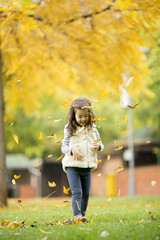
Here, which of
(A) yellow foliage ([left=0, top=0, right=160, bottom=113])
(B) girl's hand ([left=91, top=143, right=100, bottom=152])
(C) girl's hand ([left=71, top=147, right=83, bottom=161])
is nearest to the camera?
(C) girl's hand ([left=71, top=147, right=83, bottom=161])

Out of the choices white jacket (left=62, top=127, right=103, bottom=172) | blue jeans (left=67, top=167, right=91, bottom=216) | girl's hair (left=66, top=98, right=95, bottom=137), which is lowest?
blue jeans (left=67, top=167, right=91, bottom=216)

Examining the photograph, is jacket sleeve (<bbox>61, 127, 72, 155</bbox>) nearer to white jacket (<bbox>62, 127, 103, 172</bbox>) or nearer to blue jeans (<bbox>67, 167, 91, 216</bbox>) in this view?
white jacket (<bbox>62, 127, 103, 172</bbox>)

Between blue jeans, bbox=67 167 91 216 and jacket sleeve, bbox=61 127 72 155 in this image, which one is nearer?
blue jeans, bbox=67 167 91 216

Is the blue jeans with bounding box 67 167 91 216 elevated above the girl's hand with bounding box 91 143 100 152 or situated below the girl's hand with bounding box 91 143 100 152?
below

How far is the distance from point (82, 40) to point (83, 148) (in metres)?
4.78

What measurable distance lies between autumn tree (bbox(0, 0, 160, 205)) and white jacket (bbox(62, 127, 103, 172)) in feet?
8.77

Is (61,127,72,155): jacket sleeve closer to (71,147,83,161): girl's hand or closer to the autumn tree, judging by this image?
(71,147,83,161): girl's hand

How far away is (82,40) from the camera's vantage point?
29.8ft

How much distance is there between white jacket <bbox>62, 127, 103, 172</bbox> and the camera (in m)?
4.77

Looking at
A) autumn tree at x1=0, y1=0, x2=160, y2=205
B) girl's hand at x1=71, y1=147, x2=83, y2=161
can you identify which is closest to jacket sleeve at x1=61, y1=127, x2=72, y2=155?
girl's hand at x1=71, y1=147, x2=83, y2=161

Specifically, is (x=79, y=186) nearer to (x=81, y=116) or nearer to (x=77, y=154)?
(x=77, y=154)

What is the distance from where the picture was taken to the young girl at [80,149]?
4.71 meters

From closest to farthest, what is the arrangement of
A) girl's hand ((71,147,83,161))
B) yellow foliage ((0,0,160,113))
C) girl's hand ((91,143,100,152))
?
1. girl's hand ((71,147,83,161))
2. girl's hand ((91,143,100,152))
3. yellow foliage ((0,0,160,113))

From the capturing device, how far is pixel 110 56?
366 inches
